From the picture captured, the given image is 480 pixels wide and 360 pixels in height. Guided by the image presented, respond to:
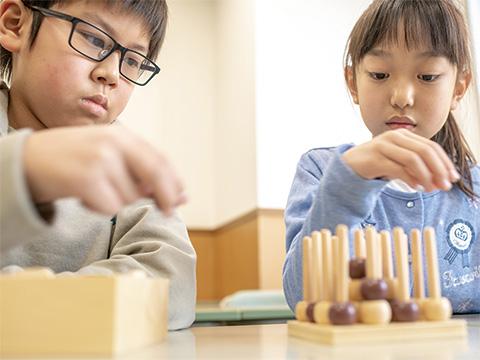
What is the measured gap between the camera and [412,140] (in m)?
0.61

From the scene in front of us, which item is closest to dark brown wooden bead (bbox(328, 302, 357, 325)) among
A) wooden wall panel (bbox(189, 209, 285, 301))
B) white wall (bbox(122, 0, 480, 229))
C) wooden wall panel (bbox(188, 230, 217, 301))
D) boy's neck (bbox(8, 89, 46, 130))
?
boy's neck (bbox(8, 89, 46, 130))

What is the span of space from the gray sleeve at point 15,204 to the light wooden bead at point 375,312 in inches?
10.7

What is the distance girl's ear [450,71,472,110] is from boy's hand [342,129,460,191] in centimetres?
50

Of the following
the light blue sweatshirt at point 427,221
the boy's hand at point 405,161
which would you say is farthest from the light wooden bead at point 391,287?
the light blue sweatshirt at point 427,221

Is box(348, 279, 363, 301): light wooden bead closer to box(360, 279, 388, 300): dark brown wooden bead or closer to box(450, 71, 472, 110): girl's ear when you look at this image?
box(360, 279, 388, 300): dark brown wooden bead

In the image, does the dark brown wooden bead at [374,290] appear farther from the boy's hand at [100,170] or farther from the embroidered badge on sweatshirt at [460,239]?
the embroidered badge on sweatshirt at [460,239]

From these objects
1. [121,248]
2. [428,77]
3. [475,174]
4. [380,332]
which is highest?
[428,77]

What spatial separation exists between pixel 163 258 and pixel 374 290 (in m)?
0.31

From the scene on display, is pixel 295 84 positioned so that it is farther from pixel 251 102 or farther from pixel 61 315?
pixel 61 315

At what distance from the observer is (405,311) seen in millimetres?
530

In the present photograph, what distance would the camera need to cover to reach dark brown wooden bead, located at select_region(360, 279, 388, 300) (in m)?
0.53

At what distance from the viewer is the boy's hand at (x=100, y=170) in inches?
16.0

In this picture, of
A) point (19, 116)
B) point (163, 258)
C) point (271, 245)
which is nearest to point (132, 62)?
point (19, 116)

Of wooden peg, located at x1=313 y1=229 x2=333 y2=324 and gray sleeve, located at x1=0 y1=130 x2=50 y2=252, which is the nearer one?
gray sleeve, located at x1=0 y1=130 x2=50 y2=252
